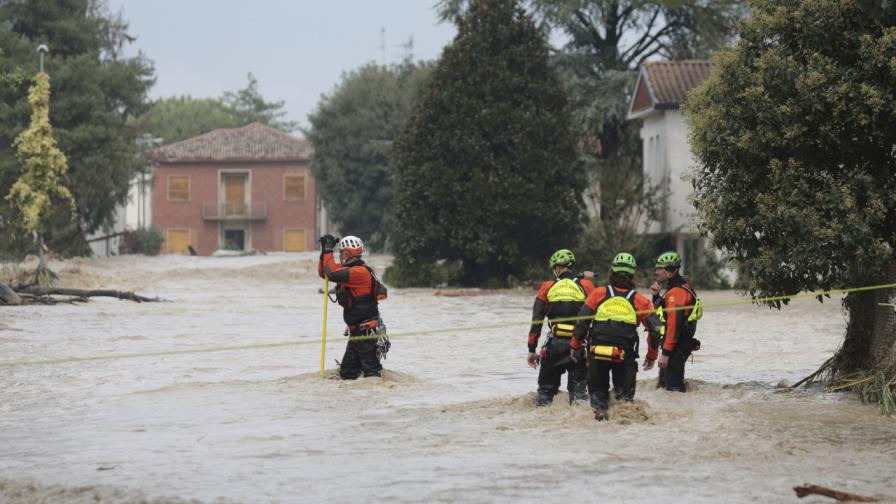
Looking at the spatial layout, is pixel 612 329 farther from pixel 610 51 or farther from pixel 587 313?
pixel 610 51

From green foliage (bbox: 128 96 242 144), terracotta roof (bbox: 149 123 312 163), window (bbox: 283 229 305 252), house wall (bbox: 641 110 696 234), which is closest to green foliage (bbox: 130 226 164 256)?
terracotta roof (bbox: 149 123 312 163)

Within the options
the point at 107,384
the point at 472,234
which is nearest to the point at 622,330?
the point at 107,384

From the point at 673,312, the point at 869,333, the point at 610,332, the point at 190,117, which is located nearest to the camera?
the point at 610,332

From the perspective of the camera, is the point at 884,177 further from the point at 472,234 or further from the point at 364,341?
the point at 472,234

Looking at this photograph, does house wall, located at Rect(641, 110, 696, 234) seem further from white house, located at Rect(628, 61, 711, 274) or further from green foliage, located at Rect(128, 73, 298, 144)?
green foliage, located at Rect(128, 73, 298, 144)

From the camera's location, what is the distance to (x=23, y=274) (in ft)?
131

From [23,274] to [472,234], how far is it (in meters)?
12.9

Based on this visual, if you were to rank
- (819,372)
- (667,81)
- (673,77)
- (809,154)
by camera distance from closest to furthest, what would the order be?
1. (809,154)
2. (819,372)
3. (667,81)
4. (673,77)

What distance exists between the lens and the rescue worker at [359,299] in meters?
15.9

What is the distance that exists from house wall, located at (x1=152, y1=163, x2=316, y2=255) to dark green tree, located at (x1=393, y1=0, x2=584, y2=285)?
199 ft

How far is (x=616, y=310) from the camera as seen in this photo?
12375 millimetres

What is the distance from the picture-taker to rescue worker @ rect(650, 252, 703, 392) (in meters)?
14.3

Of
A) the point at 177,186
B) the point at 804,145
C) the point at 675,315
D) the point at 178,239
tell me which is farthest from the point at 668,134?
the point at 177,186

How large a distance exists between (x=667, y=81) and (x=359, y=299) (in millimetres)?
32060
